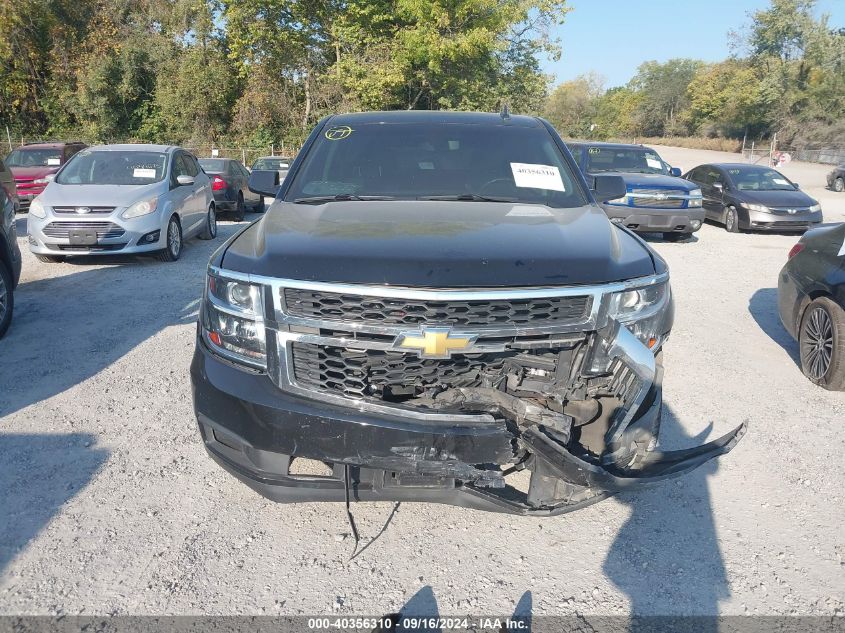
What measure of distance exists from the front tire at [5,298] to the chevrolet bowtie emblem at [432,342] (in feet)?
16.3

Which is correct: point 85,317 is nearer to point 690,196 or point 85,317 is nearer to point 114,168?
point 114,168

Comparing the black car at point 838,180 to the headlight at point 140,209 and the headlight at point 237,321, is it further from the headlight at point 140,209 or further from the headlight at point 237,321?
the headlight at point 237,321

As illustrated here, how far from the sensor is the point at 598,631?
2.52m

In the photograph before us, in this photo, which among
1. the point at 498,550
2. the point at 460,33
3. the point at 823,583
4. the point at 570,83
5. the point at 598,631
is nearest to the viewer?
the point at 598,631

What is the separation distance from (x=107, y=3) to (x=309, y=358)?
137 feet

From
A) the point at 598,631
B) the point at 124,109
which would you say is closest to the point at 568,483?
the point at 598,631

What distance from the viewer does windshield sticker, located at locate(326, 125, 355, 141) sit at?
4379 millimetres

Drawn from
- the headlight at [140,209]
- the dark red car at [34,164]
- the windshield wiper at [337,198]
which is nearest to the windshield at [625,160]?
the headlight at [140,209]

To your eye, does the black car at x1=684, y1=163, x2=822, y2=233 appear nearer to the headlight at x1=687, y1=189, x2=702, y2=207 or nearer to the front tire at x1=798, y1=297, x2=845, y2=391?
the headlight at x1=687, y1=189, x2=702, y2=207

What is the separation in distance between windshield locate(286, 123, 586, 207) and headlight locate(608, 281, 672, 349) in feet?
3.30

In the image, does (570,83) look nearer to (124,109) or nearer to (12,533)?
(124,109)

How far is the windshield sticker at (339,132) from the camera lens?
4.38 m

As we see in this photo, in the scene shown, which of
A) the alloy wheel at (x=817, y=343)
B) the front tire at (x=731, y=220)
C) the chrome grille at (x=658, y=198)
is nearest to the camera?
the alloy wheel at (x=817, y=343)

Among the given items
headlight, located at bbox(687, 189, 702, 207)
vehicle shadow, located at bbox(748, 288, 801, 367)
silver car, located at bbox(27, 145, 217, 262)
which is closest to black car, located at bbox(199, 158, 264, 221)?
silver car, located at bbox(27, 145, 217, 262)
